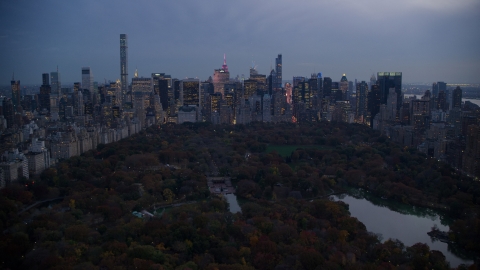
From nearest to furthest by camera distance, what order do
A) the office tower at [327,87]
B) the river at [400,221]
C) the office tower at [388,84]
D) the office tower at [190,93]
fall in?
the river at [400,221] < the office tower at [388,84] < the office tower at [190,93] < the office tower at [327,87]

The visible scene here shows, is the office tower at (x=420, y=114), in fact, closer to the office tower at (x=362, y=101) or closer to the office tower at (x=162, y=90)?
the office tower at (x=362, y=101)

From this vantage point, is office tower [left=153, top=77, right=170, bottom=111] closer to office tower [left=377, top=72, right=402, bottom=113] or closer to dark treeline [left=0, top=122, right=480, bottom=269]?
office tower [left=377, top=72, right=402, bottom=113]

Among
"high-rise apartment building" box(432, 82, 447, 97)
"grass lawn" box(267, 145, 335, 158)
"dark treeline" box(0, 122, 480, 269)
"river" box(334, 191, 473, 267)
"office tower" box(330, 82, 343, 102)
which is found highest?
"high-rise apartment building" box(432, 82, 447, 97)

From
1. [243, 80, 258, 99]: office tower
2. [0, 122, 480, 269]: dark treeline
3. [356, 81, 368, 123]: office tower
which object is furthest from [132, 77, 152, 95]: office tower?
[0, 122, 480, 269]: dark treeline

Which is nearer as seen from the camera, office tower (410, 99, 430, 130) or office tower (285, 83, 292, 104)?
office tower (410, 99, 430, 130)

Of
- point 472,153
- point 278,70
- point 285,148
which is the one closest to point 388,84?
point 285,148

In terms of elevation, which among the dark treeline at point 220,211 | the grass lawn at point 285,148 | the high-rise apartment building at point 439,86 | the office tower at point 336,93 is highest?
the high-rise apartment building at point 439,86

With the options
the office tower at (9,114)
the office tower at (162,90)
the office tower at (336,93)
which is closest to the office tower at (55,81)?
the office tower at (9,114)
